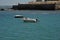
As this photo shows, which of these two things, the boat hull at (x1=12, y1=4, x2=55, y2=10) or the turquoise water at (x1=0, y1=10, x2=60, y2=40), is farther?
the boat hull at (x1=12, y1=4, x2=55, y2=10)

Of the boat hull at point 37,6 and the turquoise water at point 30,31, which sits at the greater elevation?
the turquoise water at point 30,31

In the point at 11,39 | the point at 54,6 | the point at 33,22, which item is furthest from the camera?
the point at 54,6

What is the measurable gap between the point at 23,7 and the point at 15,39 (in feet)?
252

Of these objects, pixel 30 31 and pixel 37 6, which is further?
pixel 37 6

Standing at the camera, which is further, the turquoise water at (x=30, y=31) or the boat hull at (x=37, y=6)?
the boat hull at (x=37, y=6)

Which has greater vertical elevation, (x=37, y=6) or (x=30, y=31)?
(x=30, y=31)

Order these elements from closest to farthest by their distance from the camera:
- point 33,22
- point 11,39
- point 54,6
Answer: point 11,39, point 33,22, point 54,6

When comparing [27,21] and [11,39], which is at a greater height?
[11,39]

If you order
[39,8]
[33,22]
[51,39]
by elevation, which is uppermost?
[51,39]

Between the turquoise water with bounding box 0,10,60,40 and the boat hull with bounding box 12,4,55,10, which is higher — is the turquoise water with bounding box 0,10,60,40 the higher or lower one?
the higher one

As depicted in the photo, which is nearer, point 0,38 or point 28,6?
point 0,38

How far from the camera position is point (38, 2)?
101 meters

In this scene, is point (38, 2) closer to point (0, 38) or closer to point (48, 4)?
point (48, 4)

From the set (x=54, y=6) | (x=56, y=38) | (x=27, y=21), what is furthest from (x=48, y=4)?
(x=56, y=38)
